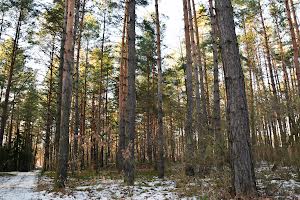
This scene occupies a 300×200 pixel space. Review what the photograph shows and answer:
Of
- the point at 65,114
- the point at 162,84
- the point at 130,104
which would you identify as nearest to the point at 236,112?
the point at 130,104

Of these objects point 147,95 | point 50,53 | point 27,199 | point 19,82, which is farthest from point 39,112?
point 27,199

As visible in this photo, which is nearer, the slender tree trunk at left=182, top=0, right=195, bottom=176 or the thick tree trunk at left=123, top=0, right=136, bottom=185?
the thick tree trunk at left=123, top=0, right=136, bottom=185

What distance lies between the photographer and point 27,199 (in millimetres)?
6789

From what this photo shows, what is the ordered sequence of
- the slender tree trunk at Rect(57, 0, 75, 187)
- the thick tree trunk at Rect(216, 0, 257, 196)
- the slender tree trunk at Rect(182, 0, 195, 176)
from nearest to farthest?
the thick tree trunk at Rect(216, 0, 257, 196) → the slender tree trunk at Rect(57, 0, 75, 187) → the slender tree trunk at Rect(182, 0, 195, 176)

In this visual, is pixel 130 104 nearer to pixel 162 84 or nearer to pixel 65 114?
pixel 65 114

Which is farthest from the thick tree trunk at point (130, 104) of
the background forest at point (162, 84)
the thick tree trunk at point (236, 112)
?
the thick tree trunk at point (236, 112)

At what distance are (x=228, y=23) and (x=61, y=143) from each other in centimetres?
624

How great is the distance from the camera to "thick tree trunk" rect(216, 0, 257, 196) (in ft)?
15.9

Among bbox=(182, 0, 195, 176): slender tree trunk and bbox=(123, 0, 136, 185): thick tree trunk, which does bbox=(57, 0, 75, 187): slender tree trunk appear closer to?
bbox=(123, 0, 136, 185): thick tree trunk

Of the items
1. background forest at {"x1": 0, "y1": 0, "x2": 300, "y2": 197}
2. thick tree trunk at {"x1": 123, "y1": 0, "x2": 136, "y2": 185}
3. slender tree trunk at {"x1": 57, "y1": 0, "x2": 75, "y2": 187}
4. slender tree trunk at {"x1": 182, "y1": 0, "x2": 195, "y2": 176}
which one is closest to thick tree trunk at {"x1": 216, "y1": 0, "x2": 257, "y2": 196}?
background forest at {"x1": 0, "y1": 0, "x2": 300, "y2": 197}

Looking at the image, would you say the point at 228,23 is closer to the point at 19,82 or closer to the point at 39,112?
the point at 19,82

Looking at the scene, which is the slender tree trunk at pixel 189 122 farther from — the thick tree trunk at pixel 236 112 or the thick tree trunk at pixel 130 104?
the thick tree trunk at pixel 236 112

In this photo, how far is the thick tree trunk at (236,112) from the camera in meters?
4.86

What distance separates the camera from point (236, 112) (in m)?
5.11
